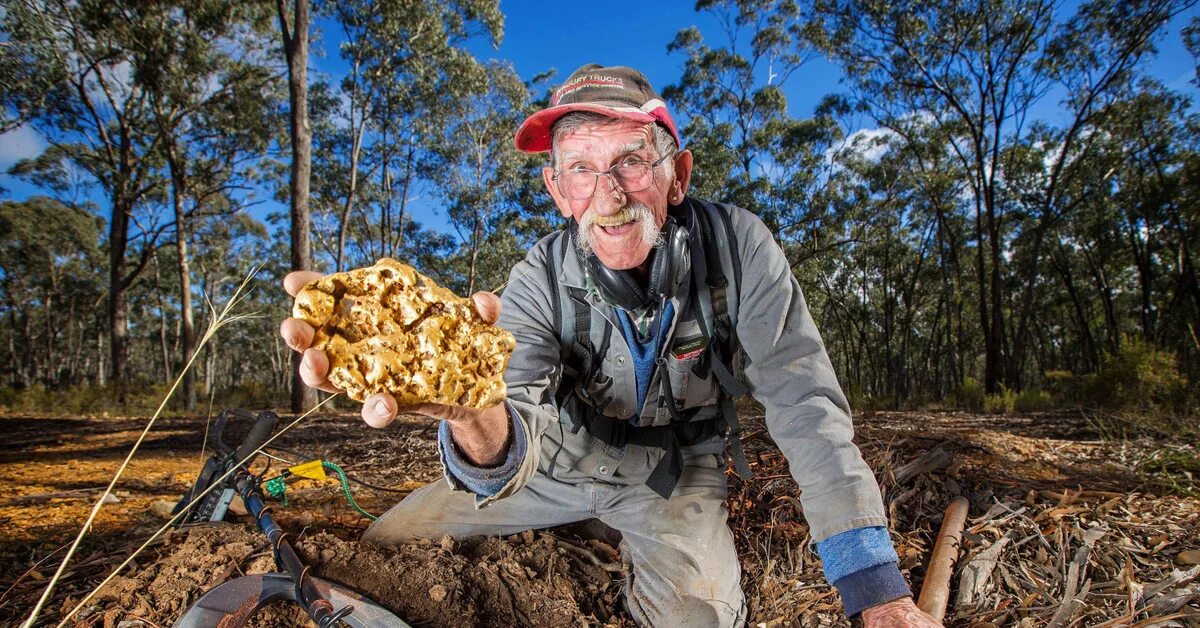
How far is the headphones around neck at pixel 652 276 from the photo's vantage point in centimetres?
210

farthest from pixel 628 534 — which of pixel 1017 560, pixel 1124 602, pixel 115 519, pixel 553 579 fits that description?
pixel 115 519

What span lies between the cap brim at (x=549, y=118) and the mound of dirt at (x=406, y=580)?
5.79 ft

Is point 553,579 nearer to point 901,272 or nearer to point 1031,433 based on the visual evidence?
point 1031,433

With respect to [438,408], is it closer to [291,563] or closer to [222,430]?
[291,563]

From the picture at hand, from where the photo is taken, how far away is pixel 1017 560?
2.02 metres

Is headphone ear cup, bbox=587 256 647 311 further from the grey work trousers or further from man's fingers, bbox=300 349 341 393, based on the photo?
man's fingers, bbox=300 349 341 393

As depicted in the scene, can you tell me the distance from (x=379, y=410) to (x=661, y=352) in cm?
129

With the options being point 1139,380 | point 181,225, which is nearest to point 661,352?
point 1139,380

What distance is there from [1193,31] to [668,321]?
18872 millimetres

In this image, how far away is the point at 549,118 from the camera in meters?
2.29

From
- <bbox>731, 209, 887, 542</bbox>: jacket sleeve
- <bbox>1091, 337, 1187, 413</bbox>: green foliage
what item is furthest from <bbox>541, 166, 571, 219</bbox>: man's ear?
<bbox>1091, 337, 1187, 413</bbox>: green foliage

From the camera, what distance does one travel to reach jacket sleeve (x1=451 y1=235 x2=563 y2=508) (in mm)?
1657

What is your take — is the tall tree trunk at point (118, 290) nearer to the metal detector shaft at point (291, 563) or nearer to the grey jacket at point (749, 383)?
the metal detector shaft at point (291, 563)

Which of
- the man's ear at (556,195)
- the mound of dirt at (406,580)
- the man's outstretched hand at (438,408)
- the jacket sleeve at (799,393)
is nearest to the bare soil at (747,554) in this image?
the mound of dirt at (406,580)
